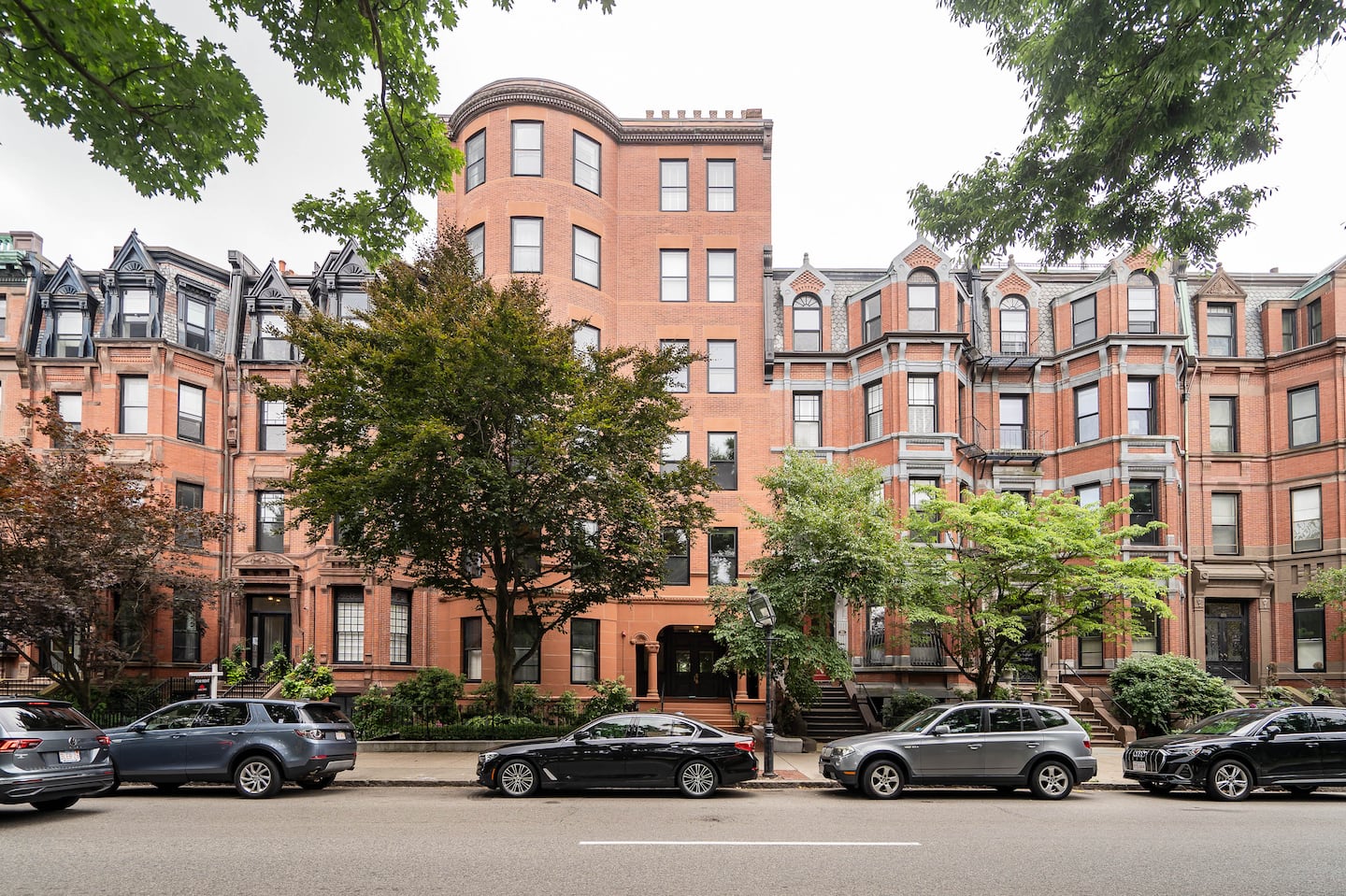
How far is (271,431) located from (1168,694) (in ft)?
92.0

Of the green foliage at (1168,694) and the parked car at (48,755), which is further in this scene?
the green foliage at (1168,694)

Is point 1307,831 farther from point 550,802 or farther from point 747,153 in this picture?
point 747,153

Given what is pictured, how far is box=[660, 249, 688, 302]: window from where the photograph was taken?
1199 inches

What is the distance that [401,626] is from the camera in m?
29.2

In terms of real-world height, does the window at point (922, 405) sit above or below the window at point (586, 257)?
below

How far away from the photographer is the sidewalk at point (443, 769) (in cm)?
1688

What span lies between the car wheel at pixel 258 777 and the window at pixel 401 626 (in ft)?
45.2

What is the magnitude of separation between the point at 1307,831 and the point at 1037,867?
513cm

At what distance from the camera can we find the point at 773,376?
1215 inches

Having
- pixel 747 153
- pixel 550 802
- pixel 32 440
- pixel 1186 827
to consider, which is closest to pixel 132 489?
pixel 32 440

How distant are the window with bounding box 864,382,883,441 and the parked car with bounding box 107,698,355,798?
19841 millimetres

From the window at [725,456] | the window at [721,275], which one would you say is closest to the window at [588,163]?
the window at [721,275]

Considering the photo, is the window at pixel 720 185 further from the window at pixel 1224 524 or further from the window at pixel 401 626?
the window at pixel 1224 524

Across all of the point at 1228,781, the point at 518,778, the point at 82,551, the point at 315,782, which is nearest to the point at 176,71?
the point at 518,778
